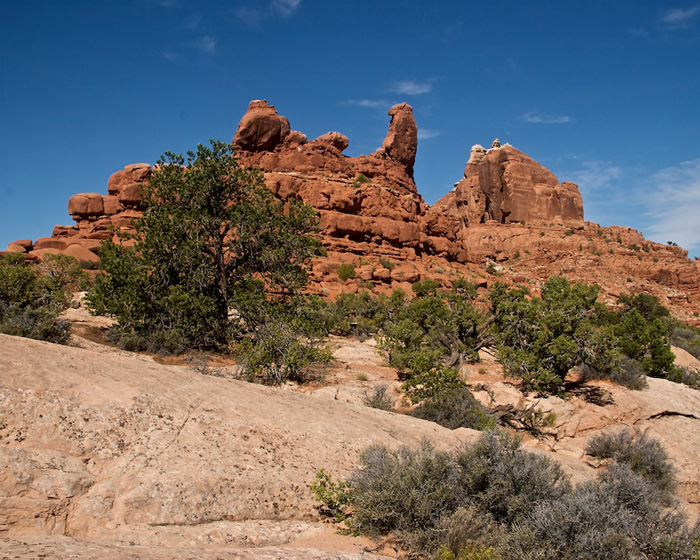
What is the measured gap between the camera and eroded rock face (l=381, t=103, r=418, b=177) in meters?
60.2

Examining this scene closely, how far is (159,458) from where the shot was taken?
4527 millimetres

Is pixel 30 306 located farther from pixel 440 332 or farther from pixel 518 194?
pixel 518 194

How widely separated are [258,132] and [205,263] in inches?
1574

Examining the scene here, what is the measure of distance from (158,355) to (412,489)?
1023 centimetres

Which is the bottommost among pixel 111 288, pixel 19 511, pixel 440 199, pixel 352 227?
pixel 19 511

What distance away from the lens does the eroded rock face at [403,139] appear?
6016cm

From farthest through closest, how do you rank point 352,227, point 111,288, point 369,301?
point 352,227 < point 369,301 < point 111,288

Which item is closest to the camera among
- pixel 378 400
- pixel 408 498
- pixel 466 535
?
pixel 466 535

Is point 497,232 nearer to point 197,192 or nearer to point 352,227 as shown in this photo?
point 352,227

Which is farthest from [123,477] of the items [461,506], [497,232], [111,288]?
[497,232]

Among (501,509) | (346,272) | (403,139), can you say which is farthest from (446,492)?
(403,139)

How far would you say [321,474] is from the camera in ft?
16.2

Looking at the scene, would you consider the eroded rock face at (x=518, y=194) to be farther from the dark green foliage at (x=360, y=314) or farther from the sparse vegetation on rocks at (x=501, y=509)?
the sparse vegetation on rocks at (x=501, y=509)

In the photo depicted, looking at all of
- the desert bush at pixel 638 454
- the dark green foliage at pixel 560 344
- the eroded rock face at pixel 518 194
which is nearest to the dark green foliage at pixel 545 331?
the dark green foliage at pixel 560 344
